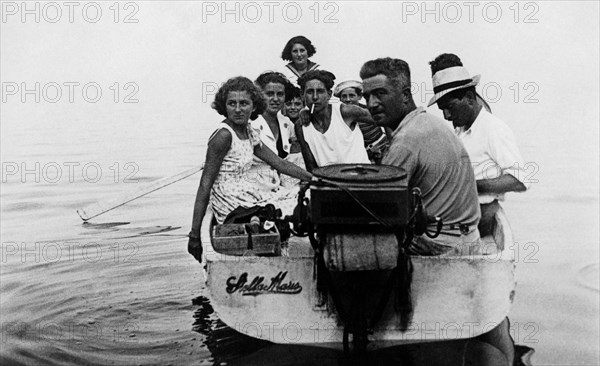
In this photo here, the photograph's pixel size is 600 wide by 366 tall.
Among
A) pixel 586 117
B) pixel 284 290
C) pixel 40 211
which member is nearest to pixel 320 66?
pixel 586 117

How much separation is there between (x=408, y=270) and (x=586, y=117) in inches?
95.7

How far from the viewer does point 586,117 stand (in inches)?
181

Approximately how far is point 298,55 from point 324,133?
0.99 metres

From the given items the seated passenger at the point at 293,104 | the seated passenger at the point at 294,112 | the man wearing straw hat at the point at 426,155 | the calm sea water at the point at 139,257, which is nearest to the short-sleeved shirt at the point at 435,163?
the man wearing straw hat at the point at 426,155

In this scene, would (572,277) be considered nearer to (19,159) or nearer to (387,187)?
(387,187)

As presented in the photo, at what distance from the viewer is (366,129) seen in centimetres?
494

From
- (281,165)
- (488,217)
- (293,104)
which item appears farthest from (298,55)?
(488,217)

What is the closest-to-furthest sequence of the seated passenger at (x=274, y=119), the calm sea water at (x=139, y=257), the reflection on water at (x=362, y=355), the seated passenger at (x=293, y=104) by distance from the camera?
the reflection on water at (x=362, y=355) < the calm sea water at (x=139, y=257) < the seated passenger at (x=274, y=119) < the seated passenger at (x=293, y=104)

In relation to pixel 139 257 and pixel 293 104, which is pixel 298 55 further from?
pixel 139 257

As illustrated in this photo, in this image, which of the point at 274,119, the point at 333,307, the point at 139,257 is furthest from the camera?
the point at 139,257

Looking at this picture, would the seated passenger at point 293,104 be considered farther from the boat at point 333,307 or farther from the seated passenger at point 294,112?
the boat at point 333,307

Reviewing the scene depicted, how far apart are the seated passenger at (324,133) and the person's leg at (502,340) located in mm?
1616

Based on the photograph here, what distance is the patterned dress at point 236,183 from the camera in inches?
150

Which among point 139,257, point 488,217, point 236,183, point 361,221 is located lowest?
point 139,257
